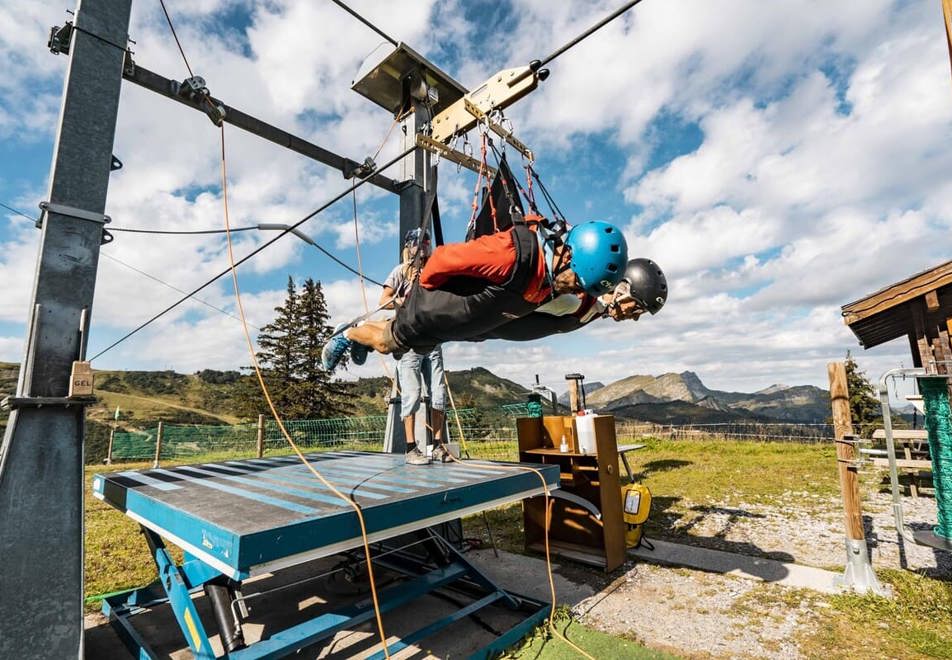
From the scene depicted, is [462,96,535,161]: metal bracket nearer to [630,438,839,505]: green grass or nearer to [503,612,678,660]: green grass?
[503,612,678,660]: green grass

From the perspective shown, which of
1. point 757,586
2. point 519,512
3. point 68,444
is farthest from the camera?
point 519,512

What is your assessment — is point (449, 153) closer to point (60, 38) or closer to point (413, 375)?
point (413, 375)

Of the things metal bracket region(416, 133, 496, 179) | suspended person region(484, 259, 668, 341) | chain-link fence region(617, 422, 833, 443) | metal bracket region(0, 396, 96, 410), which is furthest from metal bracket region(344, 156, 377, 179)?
chain-link fence region(617, 422, 833, 443)

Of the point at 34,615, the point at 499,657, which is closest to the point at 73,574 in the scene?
the point at 34,615

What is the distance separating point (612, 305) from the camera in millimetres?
3061

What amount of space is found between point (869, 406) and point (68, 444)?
37.3 meters

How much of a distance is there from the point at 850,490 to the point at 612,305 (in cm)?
307

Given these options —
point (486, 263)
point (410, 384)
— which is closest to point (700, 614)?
point (410, 384)

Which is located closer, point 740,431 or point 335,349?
point 335,349

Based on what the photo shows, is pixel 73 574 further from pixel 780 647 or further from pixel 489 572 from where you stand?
pixel 780 647

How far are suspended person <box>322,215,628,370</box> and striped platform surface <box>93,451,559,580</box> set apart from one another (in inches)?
43.7

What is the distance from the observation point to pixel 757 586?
4148 mm

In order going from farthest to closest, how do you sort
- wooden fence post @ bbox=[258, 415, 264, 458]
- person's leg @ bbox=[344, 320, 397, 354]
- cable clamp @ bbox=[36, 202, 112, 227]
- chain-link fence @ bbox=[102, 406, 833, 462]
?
chain-link fence @ bbox=[102, 406, 833, 462], wooden fence post @ bbox=[258, 415, 264, 458], person's leg @ bbox=[344, 320, 397, 354], cable clamp @ bbox=[36, 202, 112, 227]

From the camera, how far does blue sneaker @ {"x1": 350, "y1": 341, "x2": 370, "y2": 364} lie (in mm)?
4254
